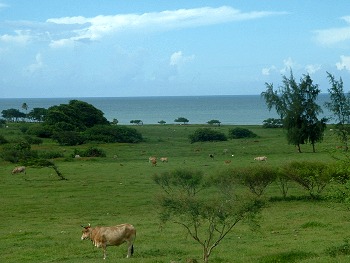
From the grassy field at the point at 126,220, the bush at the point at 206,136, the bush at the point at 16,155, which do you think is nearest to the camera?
the grassy field at the point at 126,220

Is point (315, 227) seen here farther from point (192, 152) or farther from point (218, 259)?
point (192, 152)

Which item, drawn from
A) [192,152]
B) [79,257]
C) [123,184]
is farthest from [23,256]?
[192,152]

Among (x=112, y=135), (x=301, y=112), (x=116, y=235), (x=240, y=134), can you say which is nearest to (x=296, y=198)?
(x=116, y=235)

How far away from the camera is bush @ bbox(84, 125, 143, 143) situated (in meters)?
78.8

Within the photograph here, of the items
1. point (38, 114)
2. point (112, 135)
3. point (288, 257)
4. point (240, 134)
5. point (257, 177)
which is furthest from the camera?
point (38, 114)

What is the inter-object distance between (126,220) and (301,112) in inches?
1606

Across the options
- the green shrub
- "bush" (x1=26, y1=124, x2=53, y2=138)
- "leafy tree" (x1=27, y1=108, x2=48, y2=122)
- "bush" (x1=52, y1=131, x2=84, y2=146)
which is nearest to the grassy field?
the green shrub

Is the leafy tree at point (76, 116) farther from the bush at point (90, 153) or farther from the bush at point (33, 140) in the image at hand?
the bush at point (90, 153)

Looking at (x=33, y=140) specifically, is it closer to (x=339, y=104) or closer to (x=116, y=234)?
(x=339, y=104)

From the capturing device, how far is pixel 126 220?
93.7 feet

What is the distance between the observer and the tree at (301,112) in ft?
209

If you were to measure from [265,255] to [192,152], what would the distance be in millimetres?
46524

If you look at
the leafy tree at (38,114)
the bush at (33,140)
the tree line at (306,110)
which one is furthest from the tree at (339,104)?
the leafy tree at (38,114)

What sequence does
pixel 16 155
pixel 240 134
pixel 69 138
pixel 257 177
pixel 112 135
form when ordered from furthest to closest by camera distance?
pixel 240 134 → pixel 112 135 → pixel 69 138 → pixel 16 155 → pixel 257 177
